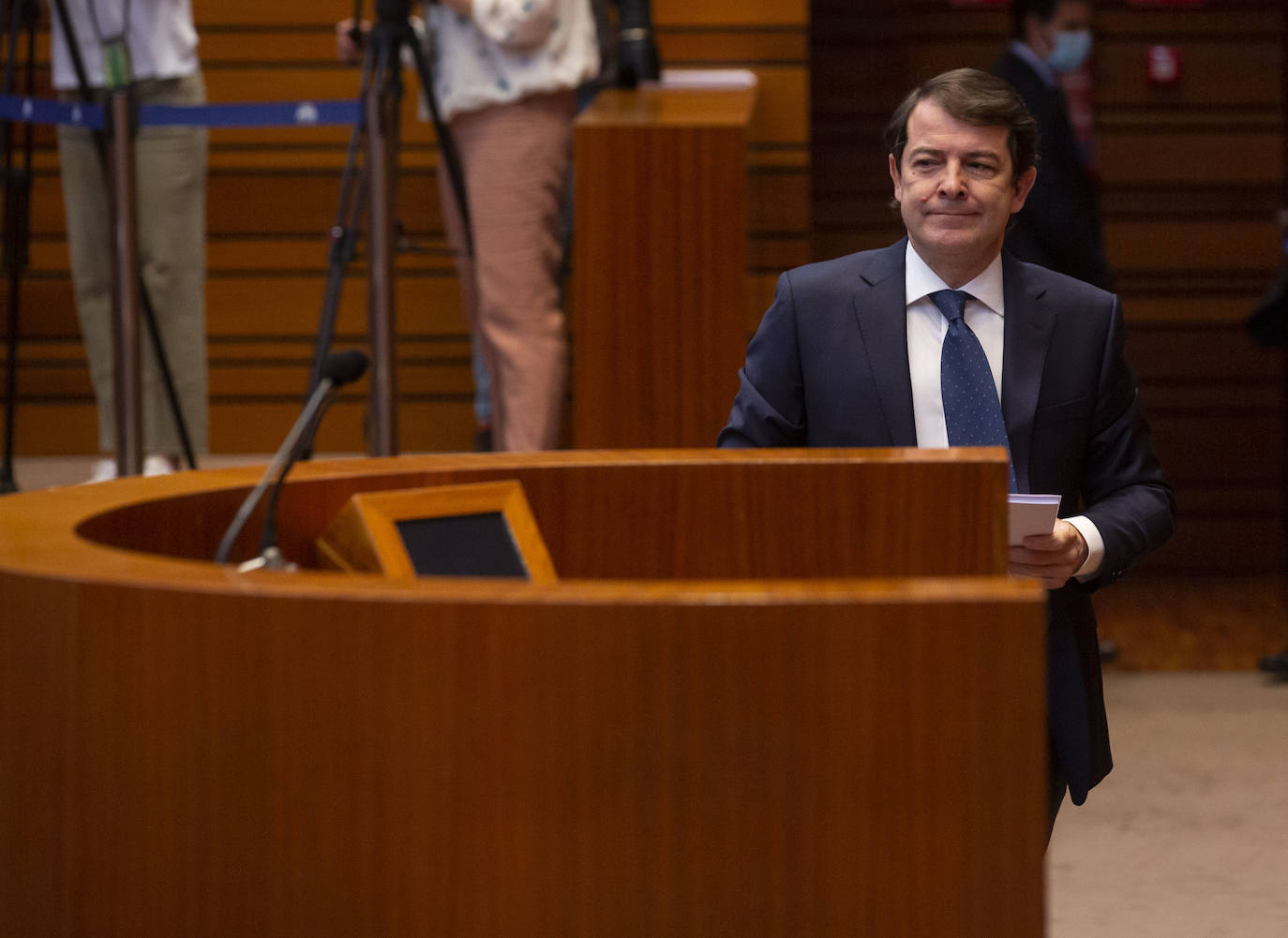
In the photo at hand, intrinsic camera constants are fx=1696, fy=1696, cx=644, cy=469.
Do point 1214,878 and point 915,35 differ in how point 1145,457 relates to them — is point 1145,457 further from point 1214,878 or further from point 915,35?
point 915,35

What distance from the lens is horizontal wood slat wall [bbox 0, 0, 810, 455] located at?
4918 millimetres

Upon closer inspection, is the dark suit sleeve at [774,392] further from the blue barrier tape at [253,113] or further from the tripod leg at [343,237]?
the blue barrier tape at [253,113]

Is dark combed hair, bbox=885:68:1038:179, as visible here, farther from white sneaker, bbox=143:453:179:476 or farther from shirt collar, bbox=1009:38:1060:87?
white sneaker, bbox=143:453:179:476

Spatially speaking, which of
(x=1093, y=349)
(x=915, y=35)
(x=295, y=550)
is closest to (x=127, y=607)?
(x=295, y=550)

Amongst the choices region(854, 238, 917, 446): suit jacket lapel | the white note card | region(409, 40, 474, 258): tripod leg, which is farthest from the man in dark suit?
region(409, 40, 474, 258): tripod leg

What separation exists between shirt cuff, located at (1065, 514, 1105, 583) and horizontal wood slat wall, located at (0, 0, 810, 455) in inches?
Result: 137

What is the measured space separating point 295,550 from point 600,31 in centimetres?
260

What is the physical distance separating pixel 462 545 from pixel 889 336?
65 centimetres

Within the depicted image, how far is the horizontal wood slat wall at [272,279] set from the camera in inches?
194

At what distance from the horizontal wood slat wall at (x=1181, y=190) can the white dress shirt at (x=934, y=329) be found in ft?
14.1

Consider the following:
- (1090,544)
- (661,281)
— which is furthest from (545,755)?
(661,281)

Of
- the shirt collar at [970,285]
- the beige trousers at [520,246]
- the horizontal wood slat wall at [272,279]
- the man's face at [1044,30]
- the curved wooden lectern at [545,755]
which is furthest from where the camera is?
the horizontal wood slat wall at [272,279]

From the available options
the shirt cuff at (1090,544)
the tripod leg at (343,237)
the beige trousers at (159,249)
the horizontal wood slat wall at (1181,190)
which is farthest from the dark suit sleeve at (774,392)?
the horizontal wood slat wall at (1181,190)

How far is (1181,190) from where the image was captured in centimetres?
591
